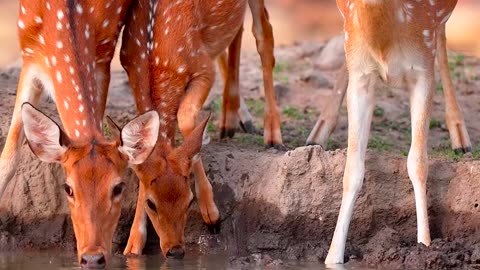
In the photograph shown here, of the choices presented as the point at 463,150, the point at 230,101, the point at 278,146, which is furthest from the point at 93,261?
the point at 463,150

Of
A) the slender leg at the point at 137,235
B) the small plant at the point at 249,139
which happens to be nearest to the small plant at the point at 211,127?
the small plant at the point at 249,139

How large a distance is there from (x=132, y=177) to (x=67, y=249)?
75 cm

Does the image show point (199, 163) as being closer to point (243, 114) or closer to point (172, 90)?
point (172, 90)

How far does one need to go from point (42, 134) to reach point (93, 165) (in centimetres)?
44

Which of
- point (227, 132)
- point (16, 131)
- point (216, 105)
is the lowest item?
point (16, 131)

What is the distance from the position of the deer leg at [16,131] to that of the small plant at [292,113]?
385 centimetres

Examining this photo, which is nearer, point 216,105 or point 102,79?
point 102,79

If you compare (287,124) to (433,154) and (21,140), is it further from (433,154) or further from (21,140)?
(21,140)

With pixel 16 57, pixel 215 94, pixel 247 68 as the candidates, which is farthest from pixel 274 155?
pixel 16 57

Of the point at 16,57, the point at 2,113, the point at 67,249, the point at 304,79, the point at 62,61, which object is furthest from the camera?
the point at 16,57

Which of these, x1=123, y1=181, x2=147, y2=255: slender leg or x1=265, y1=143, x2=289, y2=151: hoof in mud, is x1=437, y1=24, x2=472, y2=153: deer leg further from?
x1=123, y1=181, x2=147, y2=255: slender leg

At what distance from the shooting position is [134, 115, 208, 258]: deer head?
36.3ft

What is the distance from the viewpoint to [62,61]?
11.2 meters

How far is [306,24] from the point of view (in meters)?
23.5
